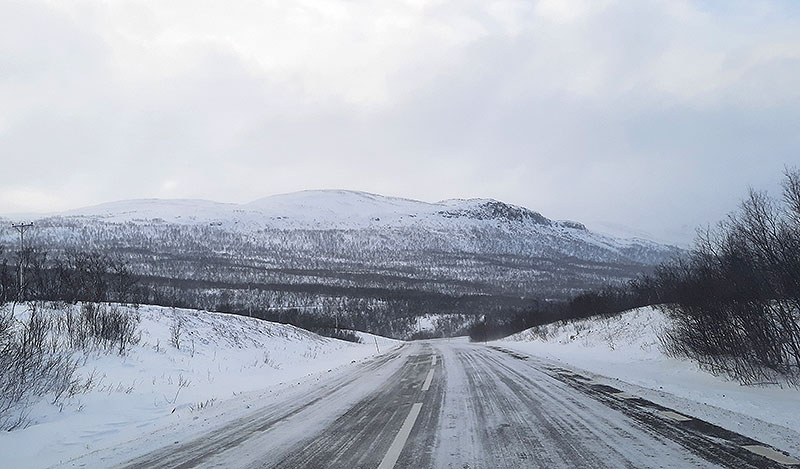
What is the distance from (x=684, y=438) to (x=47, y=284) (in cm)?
3273

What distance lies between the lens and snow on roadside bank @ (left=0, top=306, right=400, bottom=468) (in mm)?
6746

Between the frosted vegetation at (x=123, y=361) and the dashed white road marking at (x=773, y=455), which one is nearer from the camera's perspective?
the dashed white road marking at (x=773, y=455)

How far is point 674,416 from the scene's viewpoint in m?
6.04

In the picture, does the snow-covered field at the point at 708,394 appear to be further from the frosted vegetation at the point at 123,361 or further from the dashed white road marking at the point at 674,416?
the frosted vegetation at the point at 123,361

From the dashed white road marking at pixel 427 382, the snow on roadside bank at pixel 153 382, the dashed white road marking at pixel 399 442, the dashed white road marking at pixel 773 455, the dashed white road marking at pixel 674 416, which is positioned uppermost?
the dashed white road marking at pixel 773 455

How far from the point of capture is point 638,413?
631 cm

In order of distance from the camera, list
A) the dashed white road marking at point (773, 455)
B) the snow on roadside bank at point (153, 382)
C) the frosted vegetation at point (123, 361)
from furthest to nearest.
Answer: the frosted vegetation at point (123, 361) < the snow on roadside bank at point (153, 382) < the dashed white road marking at point (773, 455)

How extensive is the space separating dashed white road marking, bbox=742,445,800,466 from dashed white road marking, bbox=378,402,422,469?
347cm

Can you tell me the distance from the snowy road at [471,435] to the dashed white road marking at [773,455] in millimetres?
23

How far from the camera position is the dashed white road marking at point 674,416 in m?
5.84

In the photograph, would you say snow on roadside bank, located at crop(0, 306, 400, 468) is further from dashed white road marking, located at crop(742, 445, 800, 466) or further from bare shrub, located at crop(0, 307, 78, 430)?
dashed white road marking, located at crop(742, 445, 800, 466)

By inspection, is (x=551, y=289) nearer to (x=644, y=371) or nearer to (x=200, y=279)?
(x=200, y=279)

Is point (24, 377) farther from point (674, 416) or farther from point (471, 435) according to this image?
point (674, 416)

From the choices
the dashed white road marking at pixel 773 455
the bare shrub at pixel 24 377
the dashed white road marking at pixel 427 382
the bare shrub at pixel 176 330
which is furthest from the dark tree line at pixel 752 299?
the bare shrub at pixel 176 330
